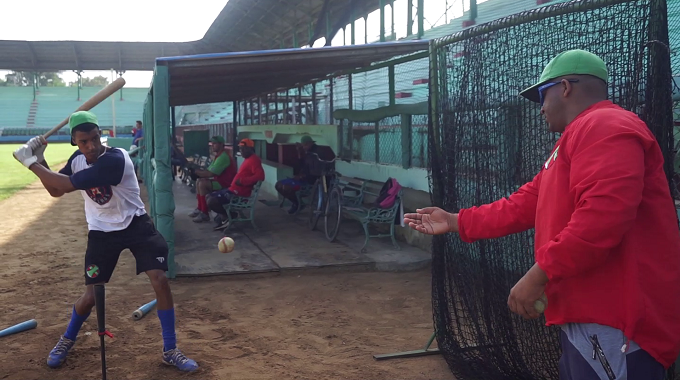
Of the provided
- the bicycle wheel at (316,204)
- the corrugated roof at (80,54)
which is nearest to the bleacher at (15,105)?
the corrugated roof at (80,54)

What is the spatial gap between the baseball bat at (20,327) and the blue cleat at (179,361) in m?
1.61

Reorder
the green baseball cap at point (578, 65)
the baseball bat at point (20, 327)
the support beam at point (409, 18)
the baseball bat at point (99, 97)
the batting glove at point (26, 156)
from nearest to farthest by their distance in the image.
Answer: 1. the green baseball cap at point (578, 65)
2. the batting glove at point (26, 156)
3. the baseball bat at point (99, 97)
4. the baseball bat at point (20, 327)
5. the support beam at point (409, 18)

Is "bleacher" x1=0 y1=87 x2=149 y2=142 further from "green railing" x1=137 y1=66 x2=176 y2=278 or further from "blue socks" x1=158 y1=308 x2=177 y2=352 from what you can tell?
"blue socks" x1=158 y1=308 x2=177 y2=352

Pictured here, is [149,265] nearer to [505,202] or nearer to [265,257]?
[505,202]

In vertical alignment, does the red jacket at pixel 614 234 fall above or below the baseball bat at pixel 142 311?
above

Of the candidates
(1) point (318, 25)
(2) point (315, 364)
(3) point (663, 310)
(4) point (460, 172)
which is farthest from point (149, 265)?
(1) point (318, 25)

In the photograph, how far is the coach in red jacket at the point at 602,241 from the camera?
190 cm

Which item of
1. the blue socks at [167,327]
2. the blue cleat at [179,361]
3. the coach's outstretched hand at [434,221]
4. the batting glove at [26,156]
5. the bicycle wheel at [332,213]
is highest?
the batting glove at [26,156]

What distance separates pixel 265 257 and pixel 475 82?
4.64 m

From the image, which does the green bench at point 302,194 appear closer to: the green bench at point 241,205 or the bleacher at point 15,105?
the green bench at point 241,205

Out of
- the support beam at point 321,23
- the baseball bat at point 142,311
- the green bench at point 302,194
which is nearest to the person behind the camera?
the baseball bat at point 142,311

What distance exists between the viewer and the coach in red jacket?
1.90 metres

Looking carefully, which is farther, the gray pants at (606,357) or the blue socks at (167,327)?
the blue socks at (167,327)

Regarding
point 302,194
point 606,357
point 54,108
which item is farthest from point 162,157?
point 54,108
